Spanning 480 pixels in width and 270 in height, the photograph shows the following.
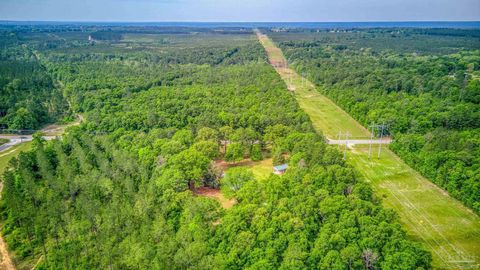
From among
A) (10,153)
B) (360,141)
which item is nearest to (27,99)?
(10,153)

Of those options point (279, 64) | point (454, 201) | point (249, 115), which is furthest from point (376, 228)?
point (279, 64)

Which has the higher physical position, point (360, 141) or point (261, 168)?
point (360, 141)

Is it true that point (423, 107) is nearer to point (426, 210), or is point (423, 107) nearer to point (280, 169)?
point (426, 210)

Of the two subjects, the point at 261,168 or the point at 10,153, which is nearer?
the point at 261,168

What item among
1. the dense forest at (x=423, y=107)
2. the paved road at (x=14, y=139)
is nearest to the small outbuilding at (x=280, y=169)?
the dense forest at (x=423, y=107)

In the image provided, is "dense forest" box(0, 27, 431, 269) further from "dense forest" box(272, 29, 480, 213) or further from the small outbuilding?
"dense forest" box(272, 29, 480, 213)
